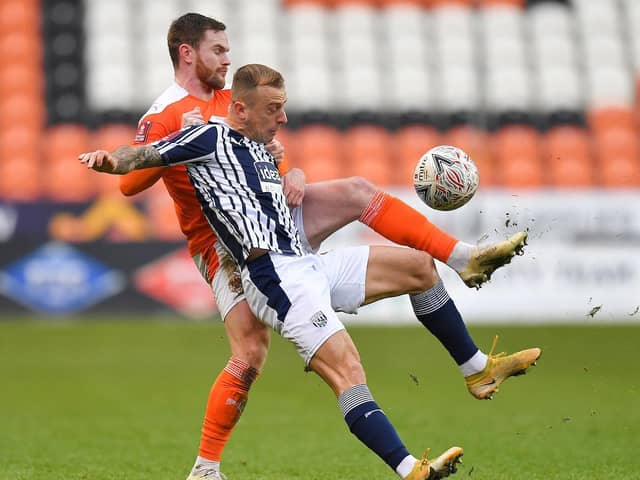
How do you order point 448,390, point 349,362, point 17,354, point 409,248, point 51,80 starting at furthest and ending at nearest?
point 51,80
point 17,354
point 448,390
point 409,248
point 349,362

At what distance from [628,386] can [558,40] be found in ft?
34.4

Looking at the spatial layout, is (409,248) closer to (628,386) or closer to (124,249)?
(628,386)

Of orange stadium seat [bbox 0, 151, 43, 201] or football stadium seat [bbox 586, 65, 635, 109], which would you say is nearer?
orange stadium seat [bbox 0, 151, 43, 201]

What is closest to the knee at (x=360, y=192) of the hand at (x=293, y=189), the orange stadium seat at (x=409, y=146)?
the hand at (x=293, y=189)

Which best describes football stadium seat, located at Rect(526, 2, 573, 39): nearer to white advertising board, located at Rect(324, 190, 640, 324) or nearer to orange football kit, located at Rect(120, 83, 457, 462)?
white advertising board, located at Rect(324, 190, 640, 324)

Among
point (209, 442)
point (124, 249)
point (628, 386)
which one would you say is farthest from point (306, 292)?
point (124, 249)

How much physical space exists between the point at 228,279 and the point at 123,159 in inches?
37.8

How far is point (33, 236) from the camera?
1401cm

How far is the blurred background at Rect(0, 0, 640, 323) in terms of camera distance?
554 inches

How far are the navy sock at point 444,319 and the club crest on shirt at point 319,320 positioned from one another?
0.58 metres

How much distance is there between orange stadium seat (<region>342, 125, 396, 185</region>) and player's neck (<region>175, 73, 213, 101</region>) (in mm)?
10974

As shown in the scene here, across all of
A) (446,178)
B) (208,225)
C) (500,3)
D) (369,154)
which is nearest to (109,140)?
(369,154)

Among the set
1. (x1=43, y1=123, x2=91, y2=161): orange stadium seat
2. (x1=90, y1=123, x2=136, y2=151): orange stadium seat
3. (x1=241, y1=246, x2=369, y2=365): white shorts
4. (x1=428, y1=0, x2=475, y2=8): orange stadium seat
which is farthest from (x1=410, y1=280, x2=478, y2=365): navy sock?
(x1=428, y1=0, x2=475, y2=8): orange stadium seat

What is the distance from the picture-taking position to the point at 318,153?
55.6ft
